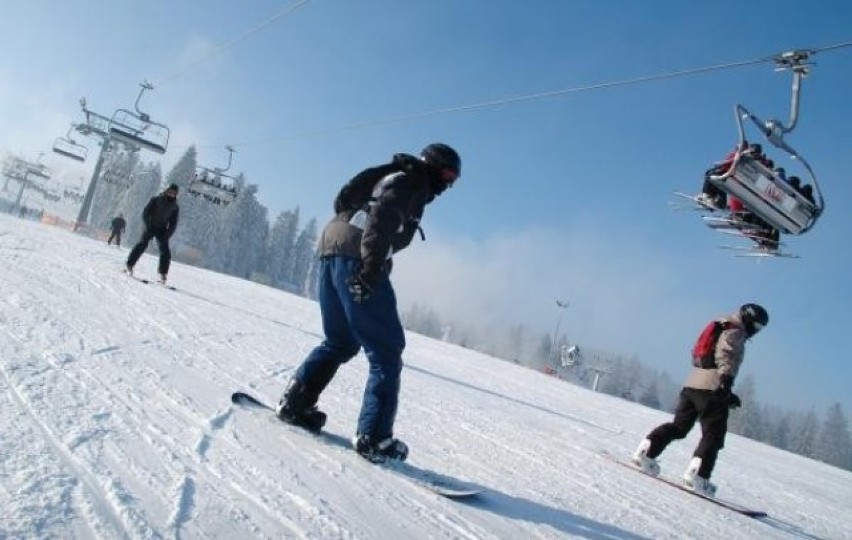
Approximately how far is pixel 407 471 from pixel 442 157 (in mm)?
1815

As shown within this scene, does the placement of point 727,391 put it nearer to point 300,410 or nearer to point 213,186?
point 300,410

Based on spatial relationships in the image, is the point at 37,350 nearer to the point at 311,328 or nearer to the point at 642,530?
the point at 642,530

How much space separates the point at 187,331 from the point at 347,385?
1885mm

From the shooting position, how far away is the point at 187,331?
5766 mm

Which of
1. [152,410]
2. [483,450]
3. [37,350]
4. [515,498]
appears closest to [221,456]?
[152,410]

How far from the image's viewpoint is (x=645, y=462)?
17.2 ft

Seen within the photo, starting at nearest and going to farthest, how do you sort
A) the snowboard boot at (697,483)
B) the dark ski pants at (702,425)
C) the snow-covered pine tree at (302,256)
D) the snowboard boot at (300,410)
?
the snowboard boot at (300,410)
the snowboard boot at (697,483)
the dark ski pants at (702,425)
the snow-covered pine tree at (302,256)

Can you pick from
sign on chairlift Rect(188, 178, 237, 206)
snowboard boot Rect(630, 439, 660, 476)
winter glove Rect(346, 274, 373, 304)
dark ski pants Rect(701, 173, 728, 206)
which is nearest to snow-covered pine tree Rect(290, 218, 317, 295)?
sign on chairlift Rect(188, 178, 237, 206)

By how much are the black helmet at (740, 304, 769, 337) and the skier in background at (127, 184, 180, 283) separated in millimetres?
8888

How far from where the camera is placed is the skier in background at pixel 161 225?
9.90 metres

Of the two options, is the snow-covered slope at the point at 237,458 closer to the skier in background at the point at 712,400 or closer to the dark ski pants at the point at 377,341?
the dark ski pants at the point at 377,341

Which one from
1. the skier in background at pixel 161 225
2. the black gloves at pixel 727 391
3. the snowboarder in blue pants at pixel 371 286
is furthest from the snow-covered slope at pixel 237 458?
the skier in background at pixel 161 225

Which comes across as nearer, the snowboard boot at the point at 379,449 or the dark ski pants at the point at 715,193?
the snowboard boot at the point at 379,449

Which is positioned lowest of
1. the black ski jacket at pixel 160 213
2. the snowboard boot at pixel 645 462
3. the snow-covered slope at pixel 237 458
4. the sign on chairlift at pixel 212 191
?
the snow-covered slope at pixel 237 458
